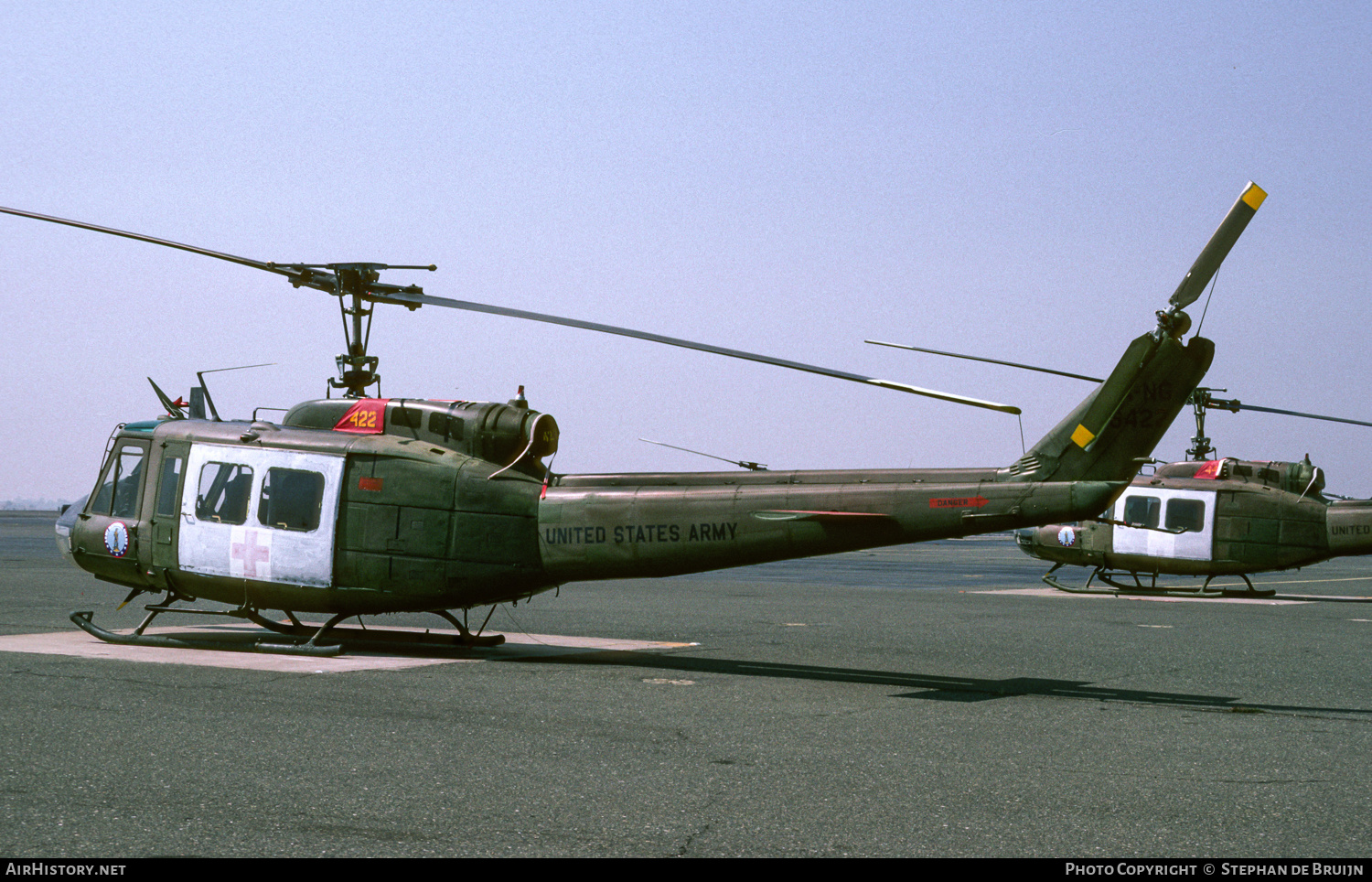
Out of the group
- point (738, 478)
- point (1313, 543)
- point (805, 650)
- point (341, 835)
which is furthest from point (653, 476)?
point (1313, 543)

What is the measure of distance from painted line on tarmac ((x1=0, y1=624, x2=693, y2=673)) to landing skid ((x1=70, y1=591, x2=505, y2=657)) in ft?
0.43

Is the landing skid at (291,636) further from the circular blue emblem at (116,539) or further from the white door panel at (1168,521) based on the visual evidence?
the white door panel at (1168,521)

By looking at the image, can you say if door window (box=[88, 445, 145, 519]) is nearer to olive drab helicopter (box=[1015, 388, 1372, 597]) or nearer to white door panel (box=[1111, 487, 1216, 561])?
olive drab helicopter (box=[1015, 388, 1372, 597])

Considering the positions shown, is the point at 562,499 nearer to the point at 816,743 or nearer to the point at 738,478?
the point at 738,478

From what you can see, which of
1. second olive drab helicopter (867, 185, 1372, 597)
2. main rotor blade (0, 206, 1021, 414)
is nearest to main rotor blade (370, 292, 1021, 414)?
main rotor blade (0, 206, 1021, 414)

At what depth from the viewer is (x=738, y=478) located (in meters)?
14.7

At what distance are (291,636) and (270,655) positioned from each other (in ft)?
7.15

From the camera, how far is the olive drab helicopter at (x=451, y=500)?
42.4ft

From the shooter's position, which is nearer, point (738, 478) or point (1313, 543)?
point (738, 478)

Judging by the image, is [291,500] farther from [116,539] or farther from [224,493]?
[116,539]

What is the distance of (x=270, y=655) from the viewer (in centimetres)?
1535

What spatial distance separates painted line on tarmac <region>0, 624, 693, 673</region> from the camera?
14273mm

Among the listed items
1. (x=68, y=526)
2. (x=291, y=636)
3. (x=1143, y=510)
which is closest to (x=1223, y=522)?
(x=1143, y=510)
